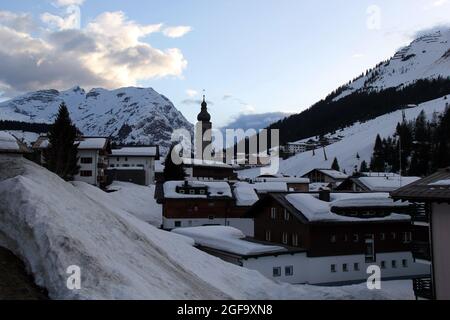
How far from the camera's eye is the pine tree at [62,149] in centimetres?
6009

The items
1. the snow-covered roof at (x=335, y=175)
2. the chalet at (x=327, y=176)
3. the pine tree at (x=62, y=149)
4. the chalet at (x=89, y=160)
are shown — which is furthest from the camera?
the snow-covered roof at (x=335, y=175)

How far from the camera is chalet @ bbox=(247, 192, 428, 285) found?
3816cm

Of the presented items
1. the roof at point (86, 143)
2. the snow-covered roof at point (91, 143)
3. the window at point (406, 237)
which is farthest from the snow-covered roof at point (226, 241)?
the roof at point (86, 143)

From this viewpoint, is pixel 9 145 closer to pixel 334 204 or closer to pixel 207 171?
pixel 334 204

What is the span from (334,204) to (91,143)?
4876 cm

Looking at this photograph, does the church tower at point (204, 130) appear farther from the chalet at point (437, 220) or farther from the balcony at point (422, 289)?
the chalet at point (437, 220)

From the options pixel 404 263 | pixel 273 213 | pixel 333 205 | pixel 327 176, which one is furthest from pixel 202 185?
pixel 327 176

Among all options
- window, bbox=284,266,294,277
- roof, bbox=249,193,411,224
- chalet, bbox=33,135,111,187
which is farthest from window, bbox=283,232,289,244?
chalet, bbox=33,135,111,187

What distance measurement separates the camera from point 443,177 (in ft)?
68.7

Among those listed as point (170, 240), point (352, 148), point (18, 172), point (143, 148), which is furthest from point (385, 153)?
point (18, 172)

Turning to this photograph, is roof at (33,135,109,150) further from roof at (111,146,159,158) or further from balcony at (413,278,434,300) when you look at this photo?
balcony at (413,278,434,300)

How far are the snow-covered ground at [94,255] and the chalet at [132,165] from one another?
69137mm

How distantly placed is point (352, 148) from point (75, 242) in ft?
600
